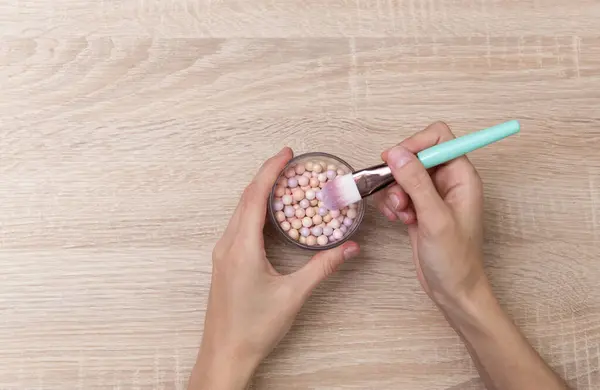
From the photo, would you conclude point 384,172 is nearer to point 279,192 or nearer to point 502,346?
point 279,192

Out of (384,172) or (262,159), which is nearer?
(384,172)

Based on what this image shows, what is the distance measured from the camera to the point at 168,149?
2.64 ft

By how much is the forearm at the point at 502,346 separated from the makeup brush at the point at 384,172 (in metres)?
0.17

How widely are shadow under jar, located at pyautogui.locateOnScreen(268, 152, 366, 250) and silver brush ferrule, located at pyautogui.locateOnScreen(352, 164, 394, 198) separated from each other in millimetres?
39

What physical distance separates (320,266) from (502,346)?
235 millimetres

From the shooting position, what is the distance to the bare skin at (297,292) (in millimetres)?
722

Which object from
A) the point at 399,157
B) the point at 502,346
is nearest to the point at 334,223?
the point at 399,157

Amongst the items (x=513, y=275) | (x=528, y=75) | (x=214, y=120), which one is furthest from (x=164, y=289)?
(x=528, y=75)

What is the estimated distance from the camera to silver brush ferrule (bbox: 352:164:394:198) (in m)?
0.70

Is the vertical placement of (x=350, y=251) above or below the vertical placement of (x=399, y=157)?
below

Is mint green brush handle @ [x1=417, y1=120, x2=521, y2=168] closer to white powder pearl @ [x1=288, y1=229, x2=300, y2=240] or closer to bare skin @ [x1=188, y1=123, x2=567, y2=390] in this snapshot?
bare skin @ [x1=188, y1=123, x2=567, y2=390]

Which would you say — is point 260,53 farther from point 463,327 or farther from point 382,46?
point 463,327

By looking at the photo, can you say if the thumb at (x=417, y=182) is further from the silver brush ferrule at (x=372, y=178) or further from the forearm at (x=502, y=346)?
the forearm at (x=502, y=346)

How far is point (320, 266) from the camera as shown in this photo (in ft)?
2.39
